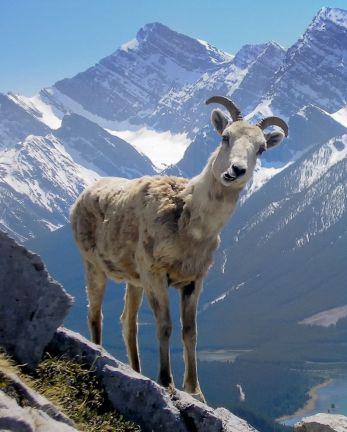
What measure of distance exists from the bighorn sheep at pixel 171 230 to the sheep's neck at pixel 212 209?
0.02 m

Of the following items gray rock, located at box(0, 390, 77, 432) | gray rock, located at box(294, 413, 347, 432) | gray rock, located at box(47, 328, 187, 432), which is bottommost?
gray rock, located at box(0, 390, 77, 432)

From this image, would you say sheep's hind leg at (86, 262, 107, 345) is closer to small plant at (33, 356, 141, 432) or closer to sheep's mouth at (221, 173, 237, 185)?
sheep's mouth at (221, 173, 237, 185)

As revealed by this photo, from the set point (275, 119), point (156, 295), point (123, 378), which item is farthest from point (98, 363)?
point (275, 119)

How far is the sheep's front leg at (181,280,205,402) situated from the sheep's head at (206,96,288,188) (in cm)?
231

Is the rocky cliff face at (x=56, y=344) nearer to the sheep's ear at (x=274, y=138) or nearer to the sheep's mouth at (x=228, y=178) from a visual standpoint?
the sheep's mouth at (x=228, y=178)

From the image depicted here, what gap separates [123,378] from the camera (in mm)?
11648

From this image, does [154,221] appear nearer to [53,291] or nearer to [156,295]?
[156,295]

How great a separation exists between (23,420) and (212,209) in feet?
28.7

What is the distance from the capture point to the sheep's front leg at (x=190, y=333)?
52.3ft

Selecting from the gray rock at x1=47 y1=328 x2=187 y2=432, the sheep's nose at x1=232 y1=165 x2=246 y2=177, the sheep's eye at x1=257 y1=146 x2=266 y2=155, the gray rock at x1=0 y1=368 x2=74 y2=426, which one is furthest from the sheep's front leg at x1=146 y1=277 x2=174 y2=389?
the gray rock at x1=0 y1=368 x2=74 y2=426

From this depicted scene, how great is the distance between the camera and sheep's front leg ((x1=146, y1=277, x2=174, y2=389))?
15.3 meters

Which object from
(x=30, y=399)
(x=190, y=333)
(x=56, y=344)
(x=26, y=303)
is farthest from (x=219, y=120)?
(x=30, y=399)

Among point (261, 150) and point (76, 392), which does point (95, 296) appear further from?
point (76, 392)

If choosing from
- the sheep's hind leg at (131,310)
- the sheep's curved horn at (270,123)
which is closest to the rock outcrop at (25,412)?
the sheep's hind leg at (131,310)
